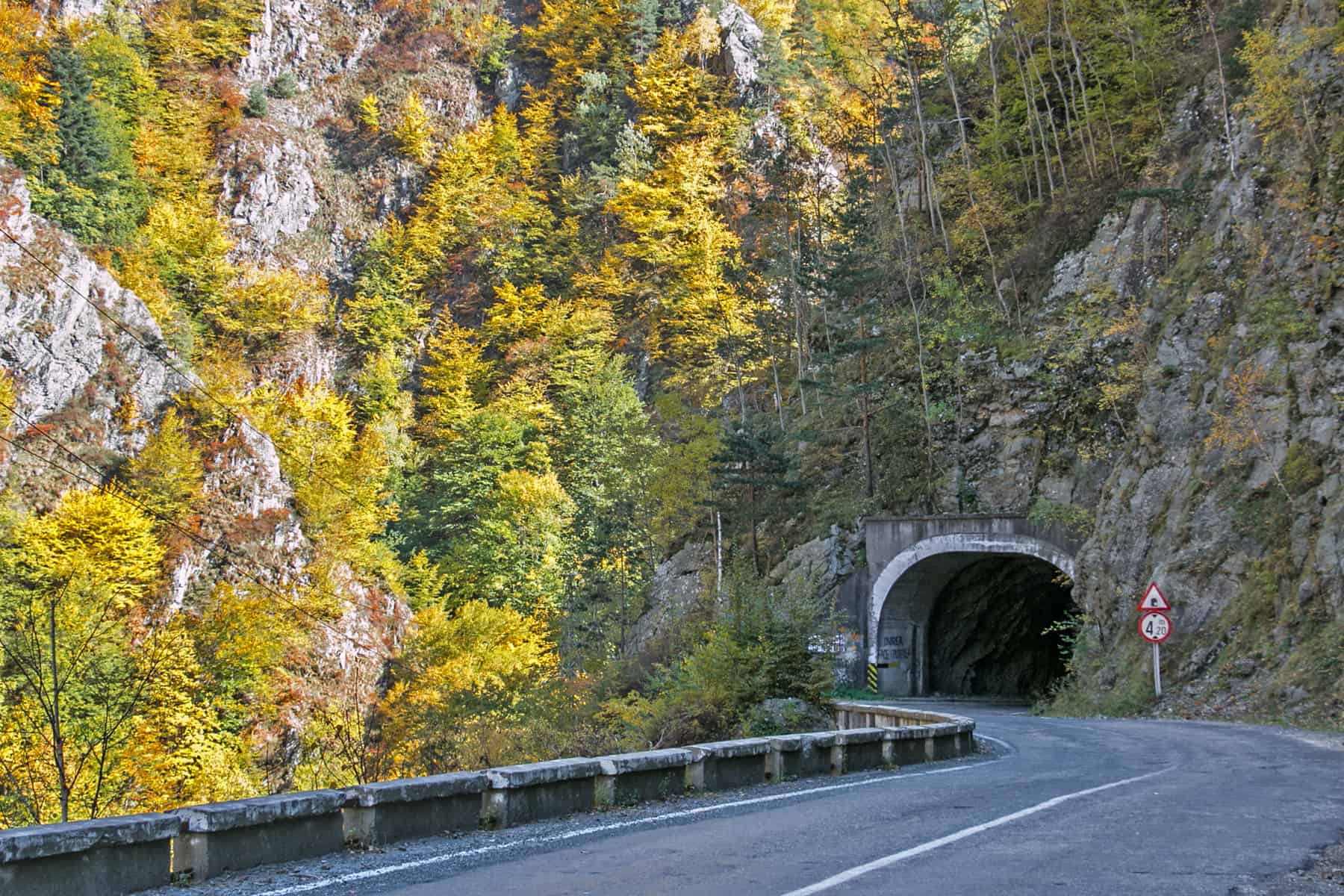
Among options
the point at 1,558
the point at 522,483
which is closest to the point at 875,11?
the point at 522,483

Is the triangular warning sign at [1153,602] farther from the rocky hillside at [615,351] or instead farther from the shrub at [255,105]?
the shrub at [255,105]

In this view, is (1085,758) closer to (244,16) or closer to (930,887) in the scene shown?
(930,887)

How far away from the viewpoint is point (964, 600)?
30953 mm

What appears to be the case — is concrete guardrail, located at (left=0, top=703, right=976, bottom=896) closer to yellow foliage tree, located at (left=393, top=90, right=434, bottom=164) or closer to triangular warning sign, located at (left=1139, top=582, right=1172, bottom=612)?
triangular warning sign, located at (left=1139, top=582, right=1172, bottom=612)

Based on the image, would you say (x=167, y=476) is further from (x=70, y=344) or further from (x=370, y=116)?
(x=370, y=116)

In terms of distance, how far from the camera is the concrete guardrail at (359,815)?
5336mm

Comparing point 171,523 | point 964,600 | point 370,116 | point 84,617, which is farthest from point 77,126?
point 964,600

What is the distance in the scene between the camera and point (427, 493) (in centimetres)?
5512

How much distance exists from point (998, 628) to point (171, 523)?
33184mm

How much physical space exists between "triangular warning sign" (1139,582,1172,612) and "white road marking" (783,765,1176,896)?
1145 centimetres

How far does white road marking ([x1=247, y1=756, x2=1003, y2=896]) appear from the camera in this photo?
18.8ft

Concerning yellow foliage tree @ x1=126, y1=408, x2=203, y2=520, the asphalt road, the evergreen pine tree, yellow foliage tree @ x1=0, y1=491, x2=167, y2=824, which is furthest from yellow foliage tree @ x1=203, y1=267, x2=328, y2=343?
the asphalt road

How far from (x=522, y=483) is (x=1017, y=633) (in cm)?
2499

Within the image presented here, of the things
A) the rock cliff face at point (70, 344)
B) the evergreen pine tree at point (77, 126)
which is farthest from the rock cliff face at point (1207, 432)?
the evergreen pine tree at point (77, 126)
